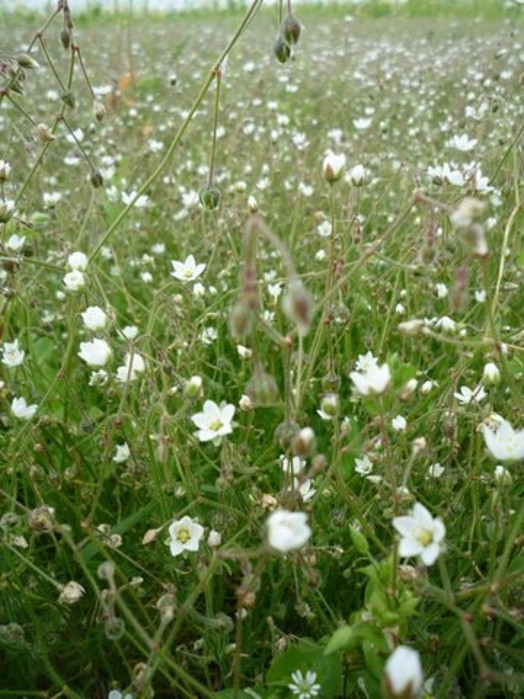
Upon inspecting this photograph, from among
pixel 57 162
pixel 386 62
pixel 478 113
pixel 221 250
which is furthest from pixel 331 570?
pixel 386 62

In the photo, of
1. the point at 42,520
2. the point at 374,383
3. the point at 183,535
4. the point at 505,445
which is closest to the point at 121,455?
the point at 183,535

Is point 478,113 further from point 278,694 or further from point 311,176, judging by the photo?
point 278,694

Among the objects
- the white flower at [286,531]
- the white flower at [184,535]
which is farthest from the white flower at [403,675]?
the white flower at [184,535]

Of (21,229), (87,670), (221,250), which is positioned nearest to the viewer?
(87,670)

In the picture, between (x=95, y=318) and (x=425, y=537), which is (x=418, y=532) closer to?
(x=425, y=537)

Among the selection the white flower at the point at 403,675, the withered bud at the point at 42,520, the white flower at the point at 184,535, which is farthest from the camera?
the white flower at the point at 184,535

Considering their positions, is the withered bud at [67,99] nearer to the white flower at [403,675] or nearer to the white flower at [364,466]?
the white flower at [364,466]

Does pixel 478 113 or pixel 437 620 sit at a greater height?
pixel 478 113
